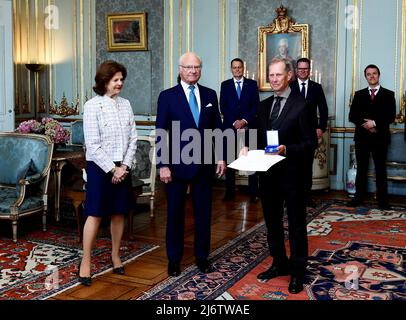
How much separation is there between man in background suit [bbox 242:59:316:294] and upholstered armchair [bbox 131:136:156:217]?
198 centimetres

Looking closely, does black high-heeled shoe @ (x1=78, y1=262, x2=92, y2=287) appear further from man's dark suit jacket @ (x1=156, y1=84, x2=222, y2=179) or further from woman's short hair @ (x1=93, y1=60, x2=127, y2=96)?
woman's short hair @ (x1=93, y1=60, x2=127, y2=96)

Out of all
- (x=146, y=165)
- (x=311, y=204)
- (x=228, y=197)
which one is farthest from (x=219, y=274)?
(x=228, y=197)

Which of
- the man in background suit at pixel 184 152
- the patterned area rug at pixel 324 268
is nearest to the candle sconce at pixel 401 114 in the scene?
the patterned area rug at pixel 324 268

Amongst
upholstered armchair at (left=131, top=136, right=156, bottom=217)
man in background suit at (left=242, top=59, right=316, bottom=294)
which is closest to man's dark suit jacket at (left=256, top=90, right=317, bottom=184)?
man in background suit at (left=242, top=59, right=316, bottom=294)

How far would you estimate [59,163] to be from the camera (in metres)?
4.96

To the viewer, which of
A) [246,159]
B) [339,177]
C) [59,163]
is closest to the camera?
[246,159]

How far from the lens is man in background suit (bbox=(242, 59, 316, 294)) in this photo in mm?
2846

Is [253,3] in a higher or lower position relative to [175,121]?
higher

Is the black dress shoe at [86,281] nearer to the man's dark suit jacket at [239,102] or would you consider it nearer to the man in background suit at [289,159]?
the man in background suit at [289,159]

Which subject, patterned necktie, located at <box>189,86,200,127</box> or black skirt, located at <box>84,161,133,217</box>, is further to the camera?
patterned necktie, located at <box>189,86,200,127</box>

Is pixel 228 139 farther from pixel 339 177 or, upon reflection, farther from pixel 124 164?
pixel 124 164

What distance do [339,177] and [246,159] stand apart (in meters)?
3.91

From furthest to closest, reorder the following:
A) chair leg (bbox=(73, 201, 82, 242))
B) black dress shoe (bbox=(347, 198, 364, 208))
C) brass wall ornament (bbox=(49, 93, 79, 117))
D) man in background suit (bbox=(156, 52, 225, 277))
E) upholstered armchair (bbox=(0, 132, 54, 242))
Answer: brass wall ornament (bbox=(49, 93, 79, 117)) < black dress shoe (bbox=(347, 198, 364, 208)) < upholstered armchair (bbox=(0, 132, 54, 242)) < chair leg (bbox=(73, 201, 82, 242)) < man in background suit (bbox=(156, 52, 225, 277))

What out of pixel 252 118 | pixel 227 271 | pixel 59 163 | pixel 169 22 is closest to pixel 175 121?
pixel 227 271
